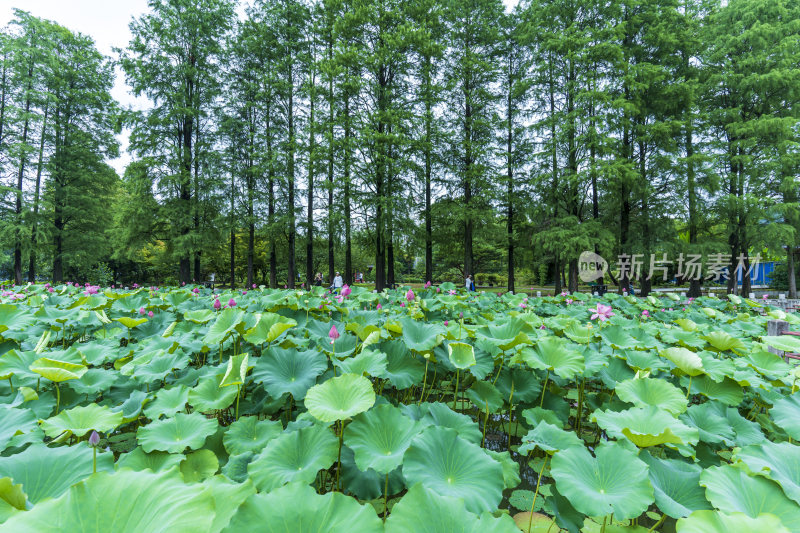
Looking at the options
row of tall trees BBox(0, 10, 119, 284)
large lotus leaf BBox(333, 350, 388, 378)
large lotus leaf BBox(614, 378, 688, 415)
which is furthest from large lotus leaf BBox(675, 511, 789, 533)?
row of tall trees BBox(0, 10, 119, 284)

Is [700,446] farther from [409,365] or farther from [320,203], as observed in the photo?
[320,203]

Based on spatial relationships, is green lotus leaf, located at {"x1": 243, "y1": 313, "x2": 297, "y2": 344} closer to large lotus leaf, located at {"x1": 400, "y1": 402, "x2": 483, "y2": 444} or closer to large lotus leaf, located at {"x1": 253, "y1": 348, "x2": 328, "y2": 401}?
large lotus leaf, located at {"x1": 253, "y1": 348, "x2": 328, "y2": 401}

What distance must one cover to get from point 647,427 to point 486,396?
2.49 ft

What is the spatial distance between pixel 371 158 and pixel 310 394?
12.2m

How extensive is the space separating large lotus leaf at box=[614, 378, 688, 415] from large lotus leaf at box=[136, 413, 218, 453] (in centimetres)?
183

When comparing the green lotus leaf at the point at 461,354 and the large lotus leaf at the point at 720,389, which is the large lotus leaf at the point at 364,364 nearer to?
the green lotus leaf at the point at 461,354

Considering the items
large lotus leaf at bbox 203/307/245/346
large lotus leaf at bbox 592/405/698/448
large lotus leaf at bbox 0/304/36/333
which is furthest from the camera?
large lotus leaf at bbox 0/304/36/333

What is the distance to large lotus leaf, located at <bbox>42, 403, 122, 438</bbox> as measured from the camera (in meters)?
1.20

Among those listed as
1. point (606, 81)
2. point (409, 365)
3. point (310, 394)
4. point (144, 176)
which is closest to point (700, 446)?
point (409, 365)

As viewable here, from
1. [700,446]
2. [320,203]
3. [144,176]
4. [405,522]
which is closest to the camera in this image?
[405,522]

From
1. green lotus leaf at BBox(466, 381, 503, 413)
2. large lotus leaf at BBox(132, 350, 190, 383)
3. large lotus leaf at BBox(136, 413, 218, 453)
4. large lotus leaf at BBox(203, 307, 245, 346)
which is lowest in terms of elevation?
green lotus leaf at BBox(466, 381, 503, 413)

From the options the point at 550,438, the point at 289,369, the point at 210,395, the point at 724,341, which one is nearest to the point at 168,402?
the point at 210,395

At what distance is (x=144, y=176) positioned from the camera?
13.7m

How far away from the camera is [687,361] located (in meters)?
1.76
